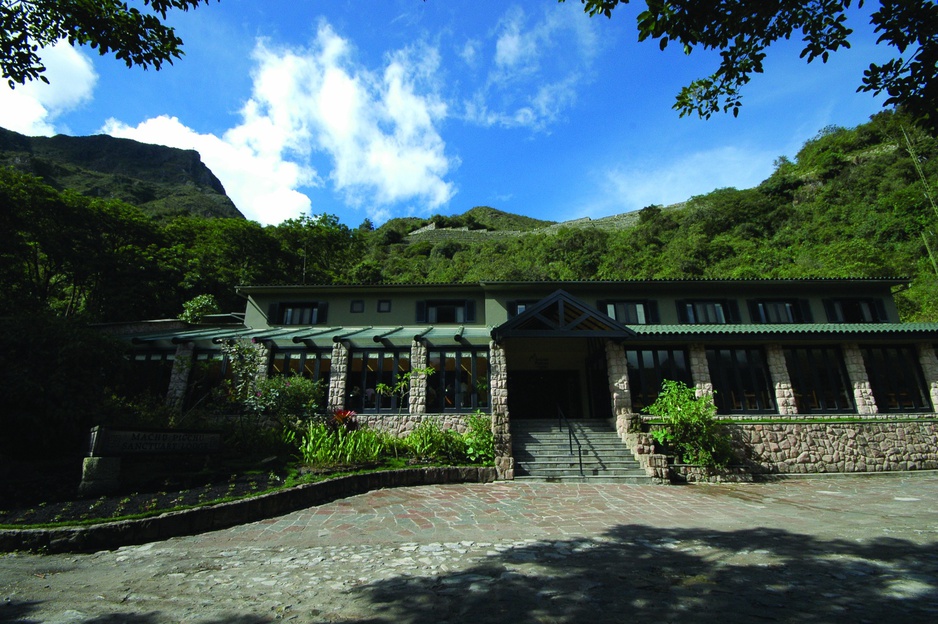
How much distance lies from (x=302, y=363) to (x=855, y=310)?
25.5m

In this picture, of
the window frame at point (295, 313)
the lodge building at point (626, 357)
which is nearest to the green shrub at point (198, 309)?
the lodge building at point (626, 357)

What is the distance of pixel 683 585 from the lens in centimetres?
432

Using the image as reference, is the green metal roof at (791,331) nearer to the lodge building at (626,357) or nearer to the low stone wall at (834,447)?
the lodge building at (626,357)

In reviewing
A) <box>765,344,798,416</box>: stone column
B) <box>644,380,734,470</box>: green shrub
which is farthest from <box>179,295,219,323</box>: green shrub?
<box>765,344,798,416</box>: stone column

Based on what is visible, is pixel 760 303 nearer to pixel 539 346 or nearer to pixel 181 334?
pixel 539 346

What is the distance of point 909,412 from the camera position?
16562 mm

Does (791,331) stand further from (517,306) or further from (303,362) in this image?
(303,362)

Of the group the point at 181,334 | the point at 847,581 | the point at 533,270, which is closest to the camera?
the point at 847,581

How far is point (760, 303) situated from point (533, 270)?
27469 mm

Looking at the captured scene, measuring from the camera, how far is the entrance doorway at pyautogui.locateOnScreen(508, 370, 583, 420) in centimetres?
2022

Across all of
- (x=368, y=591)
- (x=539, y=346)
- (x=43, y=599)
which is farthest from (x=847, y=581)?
(x=539, y=346)

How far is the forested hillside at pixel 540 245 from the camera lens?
87.0 feet

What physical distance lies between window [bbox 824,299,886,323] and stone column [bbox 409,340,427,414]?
63.2 feet

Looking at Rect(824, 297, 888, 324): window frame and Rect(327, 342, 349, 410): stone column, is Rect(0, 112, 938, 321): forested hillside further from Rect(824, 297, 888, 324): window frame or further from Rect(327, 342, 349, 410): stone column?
Rect(327, 342, 349, 410): stone column
